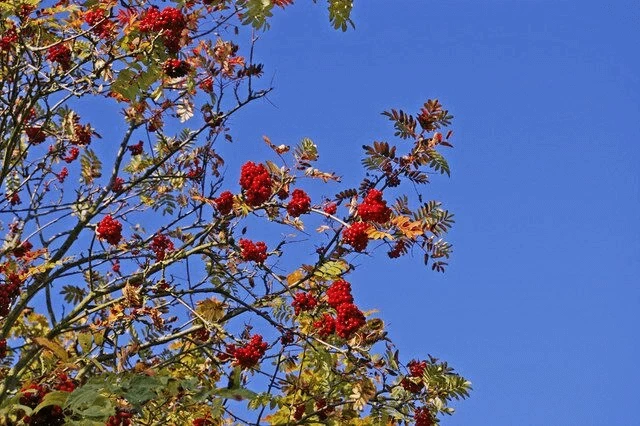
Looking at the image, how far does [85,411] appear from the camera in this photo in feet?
10.8

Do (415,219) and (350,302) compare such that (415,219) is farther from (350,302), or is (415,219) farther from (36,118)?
(36,118)

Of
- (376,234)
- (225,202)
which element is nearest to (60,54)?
(225,202)

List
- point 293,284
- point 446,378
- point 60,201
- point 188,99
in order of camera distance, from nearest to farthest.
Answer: point 446,378
point 293,284
point 188,99
point 60,201

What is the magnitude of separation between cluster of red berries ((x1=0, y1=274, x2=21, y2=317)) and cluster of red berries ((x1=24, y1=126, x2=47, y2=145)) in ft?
5.38

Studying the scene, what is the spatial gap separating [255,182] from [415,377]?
1.69 meters

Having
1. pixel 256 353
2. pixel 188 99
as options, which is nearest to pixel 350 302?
pixel 256 353

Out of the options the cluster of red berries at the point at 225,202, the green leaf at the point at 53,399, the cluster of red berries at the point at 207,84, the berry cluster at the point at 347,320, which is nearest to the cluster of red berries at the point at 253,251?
the cluster of red berries at the point at 225,202

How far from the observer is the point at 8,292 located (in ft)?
20.4

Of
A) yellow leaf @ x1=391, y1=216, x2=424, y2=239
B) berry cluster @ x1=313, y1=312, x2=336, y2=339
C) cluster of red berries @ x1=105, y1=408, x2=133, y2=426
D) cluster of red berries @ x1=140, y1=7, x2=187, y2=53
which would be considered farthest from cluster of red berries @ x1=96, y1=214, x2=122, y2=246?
cluster of red berries @ x1=105, y1=408, x2=133, y2=426

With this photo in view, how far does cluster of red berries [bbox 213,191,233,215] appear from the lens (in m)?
6.15

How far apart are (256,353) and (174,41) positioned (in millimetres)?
2094

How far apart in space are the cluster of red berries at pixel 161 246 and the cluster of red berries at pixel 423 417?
7.57 feet

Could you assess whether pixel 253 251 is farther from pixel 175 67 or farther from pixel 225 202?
pixel 175 67

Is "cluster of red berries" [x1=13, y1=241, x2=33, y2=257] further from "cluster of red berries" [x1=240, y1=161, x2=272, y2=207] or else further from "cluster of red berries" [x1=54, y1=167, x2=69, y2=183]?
"cluster of red berries" [x1=240, y1=161, x2=272, y2=207]
